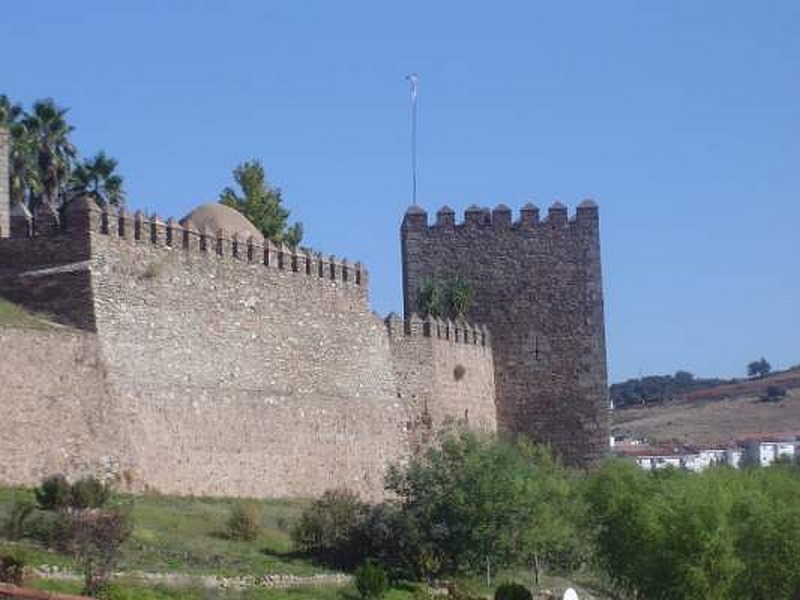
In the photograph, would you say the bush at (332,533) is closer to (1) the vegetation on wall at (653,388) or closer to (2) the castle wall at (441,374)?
(2) the castle wall at (441,374)

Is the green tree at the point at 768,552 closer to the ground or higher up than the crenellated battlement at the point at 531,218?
closer to the ground

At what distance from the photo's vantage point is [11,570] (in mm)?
19266

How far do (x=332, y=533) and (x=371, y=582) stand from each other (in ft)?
8.89

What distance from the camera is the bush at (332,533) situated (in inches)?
1101

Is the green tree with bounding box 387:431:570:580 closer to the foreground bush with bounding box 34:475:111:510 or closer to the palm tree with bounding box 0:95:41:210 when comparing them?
the foreground bush with bounding box 34:475:111:510

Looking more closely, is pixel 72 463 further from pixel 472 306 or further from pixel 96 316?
pixel 472 306

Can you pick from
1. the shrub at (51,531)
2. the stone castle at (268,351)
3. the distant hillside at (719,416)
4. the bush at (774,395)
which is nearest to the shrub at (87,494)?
the shrub at (51,531)

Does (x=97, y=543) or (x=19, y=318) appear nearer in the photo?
(x=97, y=543)

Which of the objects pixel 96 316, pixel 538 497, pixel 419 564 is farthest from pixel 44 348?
pixel 538 497

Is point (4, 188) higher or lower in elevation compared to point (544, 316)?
higher

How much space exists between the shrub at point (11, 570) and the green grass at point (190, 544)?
60.0 inches

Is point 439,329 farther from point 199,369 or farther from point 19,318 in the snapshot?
point 19,318

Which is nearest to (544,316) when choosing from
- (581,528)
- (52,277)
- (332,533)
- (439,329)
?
(439,329)

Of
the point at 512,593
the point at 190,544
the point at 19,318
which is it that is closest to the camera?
the point at 190,544
